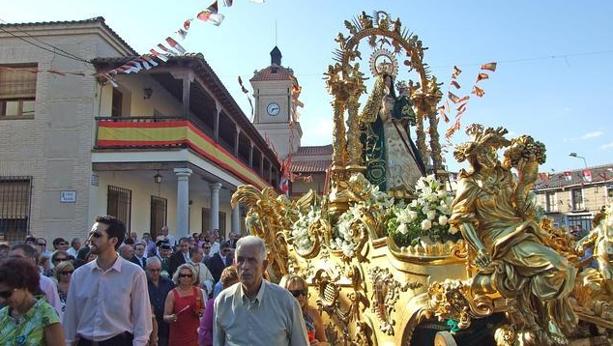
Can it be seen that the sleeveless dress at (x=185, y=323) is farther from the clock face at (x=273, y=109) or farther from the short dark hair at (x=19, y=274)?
the clock face at (x=273, y=109)

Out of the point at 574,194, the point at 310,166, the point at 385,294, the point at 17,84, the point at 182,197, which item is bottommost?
the point at 385,294

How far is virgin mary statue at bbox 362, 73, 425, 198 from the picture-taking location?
301 inches

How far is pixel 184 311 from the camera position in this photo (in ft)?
17.9

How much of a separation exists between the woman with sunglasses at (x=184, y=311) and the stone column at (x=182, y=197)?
10448mm

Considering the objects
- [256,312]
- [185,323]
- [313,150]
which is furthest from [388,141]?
[313,150]

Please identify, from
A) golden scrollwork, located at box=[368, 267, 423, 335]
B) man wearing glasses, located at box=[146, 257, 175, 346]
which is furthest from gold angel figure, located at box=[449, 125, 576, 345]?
man wearing glasses, located at box=[146, 257, 175, 346]

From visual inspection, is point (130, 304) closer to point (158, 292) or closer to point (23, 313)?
point (23, 313)

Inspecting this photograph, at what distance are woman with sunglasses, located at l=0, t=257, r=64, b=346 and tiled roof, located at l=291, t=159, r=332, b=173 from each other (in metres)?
36.0

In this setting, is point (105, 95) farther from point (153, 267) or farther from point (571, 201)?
point (571, 201)

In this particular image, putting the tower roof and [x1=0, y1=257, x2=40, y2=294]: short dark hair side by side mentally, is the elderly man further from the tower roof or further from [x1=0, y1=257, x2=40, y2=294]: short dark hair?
the tower roof

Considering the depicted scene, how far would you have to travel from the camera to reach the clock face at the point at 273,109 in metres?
44.9

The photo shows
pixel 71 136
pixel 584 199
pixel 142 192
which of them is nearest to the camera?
pixel 71 136

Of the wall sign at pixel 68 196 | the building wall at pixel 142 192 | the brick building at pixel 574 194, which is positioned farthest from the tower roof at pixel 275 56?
the wall sign at pixel 68 196

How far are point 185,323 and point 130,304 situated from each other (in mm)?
1806
